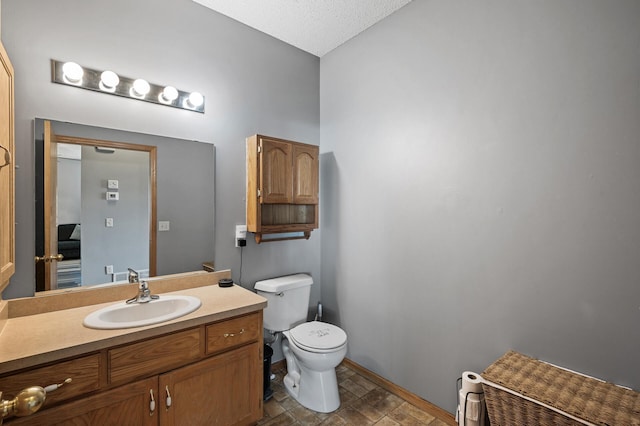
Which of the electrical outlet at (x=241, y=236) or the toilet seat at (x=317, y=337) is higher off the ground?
the electrical outlet at (x=241, y=236)

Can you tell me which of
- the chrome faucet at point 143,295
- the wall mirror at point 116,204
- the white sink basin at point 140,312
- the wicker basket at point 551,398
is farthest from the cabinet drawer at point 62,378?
the wicker basket at point 551,398

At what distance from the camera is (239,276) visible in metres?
2.33

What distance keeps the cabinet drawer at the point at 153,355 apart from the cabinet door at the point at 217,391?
6cm

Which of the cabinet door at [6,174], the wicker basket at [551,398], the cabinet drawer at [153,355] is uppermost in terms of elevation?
the cabinet door at [6,174]

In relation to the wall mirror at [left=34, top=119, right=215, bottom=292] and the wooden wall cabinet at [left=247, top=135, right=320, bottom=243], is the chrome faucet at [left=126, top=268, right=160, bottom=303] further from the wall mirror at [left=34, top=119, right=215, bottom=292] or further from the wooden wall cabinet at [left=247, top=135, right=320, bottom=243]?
the wooden wall cabinet at [left=247, top=135, right=320, bottom=243]

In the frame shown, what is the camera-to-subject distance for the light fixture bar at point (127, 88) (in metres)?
1.64

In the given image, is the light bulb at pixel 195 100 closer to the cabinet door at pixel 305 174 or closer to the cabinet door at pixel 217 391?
the cabinet door at pixel 305 174

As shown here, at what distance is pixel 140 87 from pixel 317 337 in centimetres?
198

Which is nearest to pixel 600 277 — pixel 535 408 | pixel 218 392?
pixel 535 408

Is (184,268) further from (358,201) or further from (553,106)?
(553,106)

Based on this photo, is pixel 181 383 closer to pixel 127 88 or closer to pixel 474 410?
pixel 474 410

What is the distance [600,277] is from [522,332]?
1.51ft

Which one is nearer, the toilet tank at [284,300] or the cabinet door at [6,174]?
the cabinet door at [6,174]

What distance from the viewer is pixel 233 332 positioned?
1658mm
